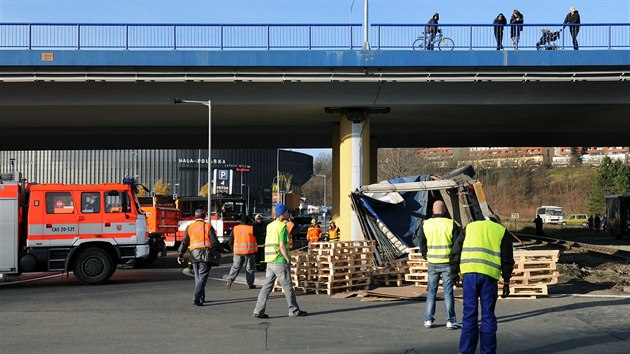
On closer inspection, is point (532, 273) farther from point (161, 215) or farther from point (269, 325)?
point (161, 215)

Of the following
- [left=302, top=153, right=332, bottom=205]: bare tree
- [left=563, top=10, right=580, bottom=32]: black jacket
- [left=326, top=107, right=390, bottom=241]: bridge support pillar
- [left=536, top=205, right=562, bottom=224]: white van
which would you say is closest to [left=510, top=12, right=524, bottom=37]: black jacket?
[left=563, top=10, right=580, bottom=32]: black jacket

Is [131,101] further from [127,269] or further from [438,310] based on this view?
[438,310]

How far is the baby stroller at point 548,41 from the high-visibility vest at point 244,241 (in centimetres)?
1398

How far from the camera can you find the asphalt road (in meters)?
10.2

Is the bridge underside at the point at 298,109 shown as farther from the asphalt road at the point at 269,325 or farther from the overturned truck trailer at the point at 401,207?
the asphalt road at the point at 269,325

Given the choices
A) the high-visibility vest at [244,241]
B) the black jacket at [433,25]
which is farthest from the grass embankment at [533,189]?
the high-visibility vest at [244,241]

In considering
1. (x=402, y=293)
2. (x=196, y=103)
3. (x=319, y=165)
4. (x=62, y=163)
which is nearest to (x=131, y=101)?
(x=196, y=103)

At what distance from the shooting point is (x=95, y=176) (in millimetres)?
104188

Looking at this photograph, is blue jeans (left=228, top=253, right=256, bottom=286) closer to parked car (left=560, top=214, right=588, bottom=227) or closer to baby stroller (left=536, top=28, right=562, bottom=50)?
baby stroller (left=536, top=28, right=562, bottom=50)

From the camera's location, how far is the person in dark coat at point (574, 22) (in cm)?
2608

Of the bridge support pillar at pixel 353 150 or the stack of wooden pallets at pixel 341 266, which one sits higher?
the bridge support pillar at pixel 353 150

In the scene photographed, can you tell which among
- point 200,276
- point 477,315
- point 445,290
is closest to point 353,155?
point 200,276

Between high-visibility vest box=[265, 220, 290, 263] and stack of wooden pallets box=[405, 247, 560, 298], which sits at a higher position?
high-visibility vest box=[265, 220, 290, 263]

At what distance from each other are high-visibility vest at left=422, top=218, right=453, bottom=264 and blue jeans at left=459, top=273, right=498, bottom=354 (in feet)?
8.00
